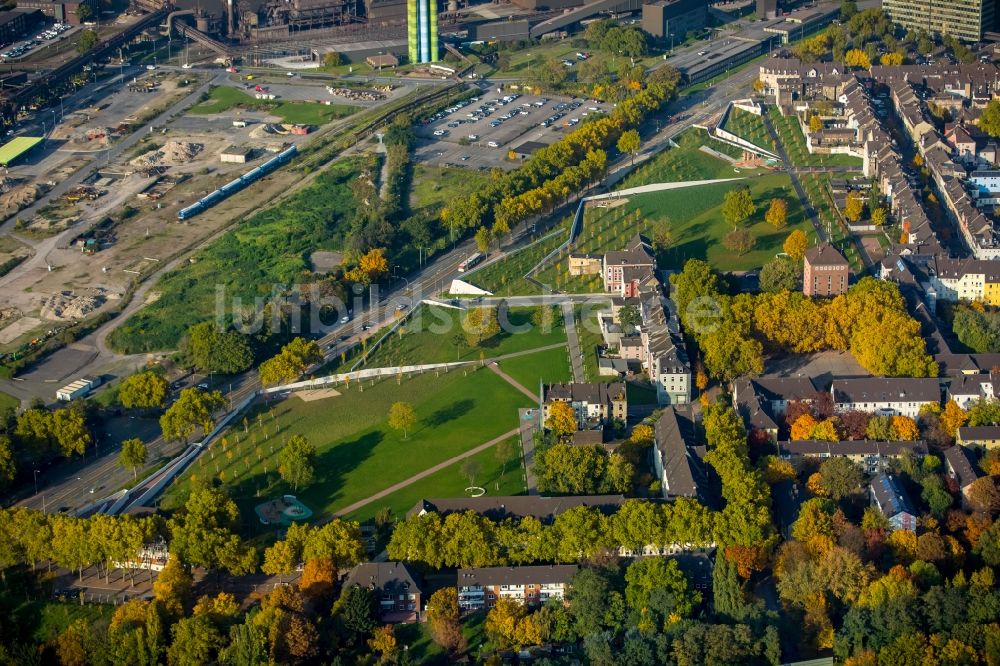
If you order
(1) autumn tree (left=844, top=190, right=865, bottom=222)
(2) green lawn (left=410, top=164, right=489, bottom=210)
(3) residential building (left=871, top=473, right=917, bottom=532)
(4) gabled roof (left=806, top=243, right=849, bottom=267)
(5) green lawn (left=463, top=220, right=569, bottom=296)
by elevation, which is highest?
(4) gabled roof (left=806, top=243, right=849, bottom=267)

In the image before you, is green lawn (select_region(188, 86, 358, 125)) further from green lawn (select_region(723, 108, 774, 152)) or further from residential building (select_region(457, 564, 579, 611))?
residential building (select_region(457, 564, 579, 611))

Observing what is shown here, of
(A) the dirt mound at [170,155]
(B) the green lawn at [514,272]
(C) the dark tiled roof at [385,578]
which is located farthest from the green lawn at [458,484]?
(A) the dirt mound at [170,155]

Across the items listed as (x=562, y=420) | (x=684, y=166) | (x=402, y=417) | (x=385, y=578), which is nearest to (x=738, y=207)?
(x=684, y=166)

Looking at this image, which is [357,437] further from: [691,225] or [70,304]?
[691,225]

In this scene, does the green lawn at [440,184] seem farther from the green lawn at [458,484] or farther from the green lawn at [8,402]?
the green lawn at [458,484]

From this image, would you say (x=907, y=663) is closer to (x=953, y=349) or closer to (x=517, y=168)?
(x=953, y=349)

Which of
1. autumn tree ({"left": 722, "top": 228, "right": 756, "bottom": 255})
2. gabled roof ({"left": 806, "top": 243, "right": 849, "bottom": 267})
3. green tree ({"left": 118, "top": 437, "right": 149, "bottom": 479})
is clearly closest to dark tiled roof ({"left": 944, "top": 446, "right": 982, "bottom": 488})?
gabled roof ({"left": 806, "top": 243, "right": 849, "bottom": 267})
